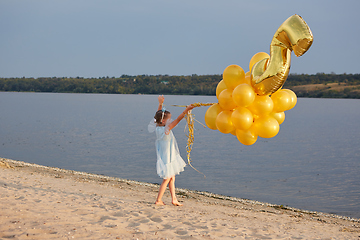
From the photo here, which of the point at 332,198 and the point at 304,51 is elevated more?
the point at 304,51

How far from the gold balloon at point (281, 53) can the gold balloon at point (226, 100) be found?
45 cm

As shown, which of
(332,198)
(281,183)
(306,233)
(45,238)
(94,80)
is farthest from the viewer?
(94,80)

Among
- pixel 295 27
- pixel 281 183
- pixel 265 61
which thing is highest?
pixel 295 27

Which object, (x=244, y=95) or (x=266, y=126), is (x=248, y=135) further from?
(x=244, y=95)

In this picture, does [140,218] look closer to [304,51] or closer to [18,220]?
[18,220]

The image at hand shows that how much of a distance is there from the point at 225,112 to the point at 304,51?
5.24ft

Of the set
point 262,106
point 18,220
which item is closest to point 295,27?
point 262,106

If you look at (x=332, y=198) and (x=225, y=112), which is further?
(x=332, y=198)

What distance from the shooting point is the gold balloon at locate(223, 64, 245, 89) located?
5.99 metres

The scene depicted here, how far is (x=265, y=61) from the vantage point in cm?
570

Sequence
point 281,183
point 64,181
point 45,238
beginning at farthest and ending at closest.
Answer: point 281,183 < point 64,181 < point 45,238

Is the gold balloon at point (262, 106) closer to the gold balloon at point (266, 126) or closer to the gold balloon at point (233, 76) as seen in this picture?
the gold balloon at point (266, 126)

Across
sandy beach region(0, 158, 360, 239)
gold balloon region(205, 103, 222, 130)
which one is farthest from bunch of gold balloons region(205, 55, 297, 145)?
sandy beach region(0, 158, 360, 239)

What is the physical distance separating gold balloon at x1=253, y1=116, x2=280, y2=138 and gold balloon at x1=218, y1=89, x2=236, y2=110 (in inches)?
18.5
